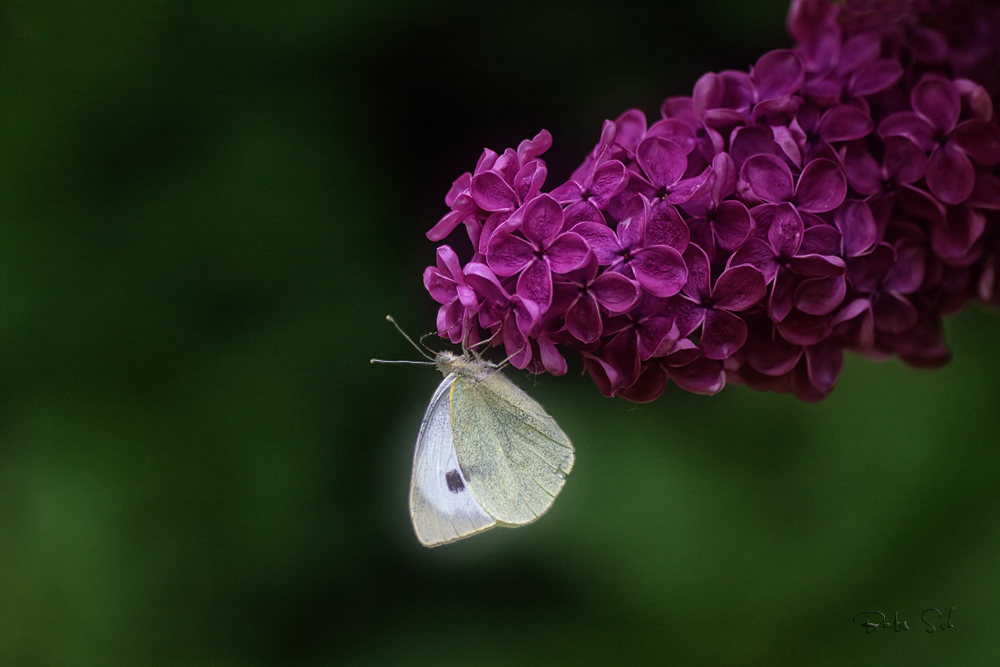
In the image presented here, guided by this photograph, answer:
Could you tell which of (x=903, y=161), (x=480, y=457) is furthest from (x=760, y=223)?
(x=480, y=457)

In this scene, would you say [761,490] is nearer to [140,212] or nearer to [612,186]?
[612,186]

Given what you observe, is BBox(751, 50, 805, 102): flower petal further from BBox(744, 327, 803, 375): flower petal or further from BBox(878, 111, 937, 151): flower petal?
BBox(744, 327, 803, 375): flower petal

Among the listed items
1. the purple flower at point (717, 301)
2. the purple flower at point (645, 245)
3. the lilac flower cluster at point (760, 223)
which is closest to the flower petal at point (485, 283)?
the lilac flower cluster at point (760, 223)

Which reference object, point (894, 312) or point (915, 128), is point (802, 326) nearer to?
point (894, 312)

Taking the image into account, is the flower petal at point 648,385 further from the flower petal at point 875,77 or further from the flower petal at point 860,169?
the flower petal at point 875,77

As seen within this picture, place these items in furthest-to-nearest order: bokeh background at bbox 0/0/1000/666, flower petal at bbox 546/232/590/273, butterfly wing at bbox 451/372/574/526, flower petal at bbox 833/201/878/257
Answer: bokeh background at bbox 0/0/1000/666 → butterfly wing at bbox 451/372/574/526 → flower petal at bbox 833/201/878/257 → flower petal at bbox 546/232/590/273

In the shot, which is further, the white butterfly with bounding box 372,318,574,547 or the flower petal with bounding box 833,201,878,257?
the white butterfly with bounding box 372,318,574,547

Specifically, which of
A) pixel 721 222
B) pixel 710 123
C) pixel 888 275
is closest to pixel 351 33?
pixel 710 123

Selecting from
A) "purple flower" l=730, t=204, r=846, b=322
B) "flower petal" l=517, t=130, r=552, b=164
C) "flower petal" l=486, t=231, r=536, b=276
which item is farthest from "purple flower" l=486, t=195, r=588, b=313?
"purple flower" l=730, t=204, r=846, b=322
